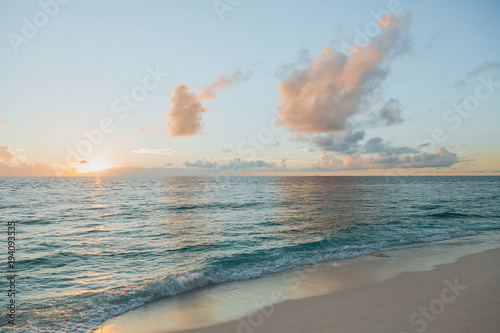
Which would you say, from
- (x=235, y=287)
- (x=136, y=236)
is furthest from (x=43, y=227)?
(x=235, y=287)

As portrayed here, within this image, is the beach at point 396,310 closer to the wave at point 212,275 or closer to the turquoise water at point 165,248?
the wave at point 212,275

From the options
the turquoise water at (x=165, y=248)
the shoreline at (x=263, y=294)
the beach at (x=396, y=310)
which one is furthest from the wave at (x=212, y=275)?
the beach at (x=396, y=310)

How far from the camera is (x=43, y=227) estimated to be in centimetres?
2431

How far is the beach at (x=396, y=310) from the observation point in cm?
800

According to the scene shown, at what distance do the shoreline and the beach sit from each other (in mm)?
131

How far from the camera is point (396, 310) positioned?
904 centimetres

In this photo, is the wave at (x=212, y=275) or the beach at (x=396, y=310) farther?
the wave at (x=212, y=275)

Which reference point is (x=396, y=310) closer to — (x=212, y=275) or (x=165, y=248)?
(x=212, y=275)

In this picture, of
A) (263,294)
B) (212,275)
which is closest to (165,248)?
(212,275)

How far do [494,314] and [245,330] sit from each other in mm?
7619

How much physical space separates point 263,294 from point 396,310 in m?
4.59

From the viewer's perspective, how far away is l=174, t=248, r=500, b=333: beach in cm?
800

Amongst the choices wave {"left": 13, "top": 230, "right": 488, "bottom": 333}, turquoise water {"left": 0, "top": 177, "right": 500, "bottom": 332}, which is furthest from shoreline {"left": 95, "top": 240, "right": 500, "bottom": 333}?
turquoise water {"left": 0, "top": 177, "right": 500, "bottom": 332}

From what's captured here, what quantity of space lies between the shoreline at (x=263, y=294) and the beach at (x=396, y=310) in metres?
0.13
